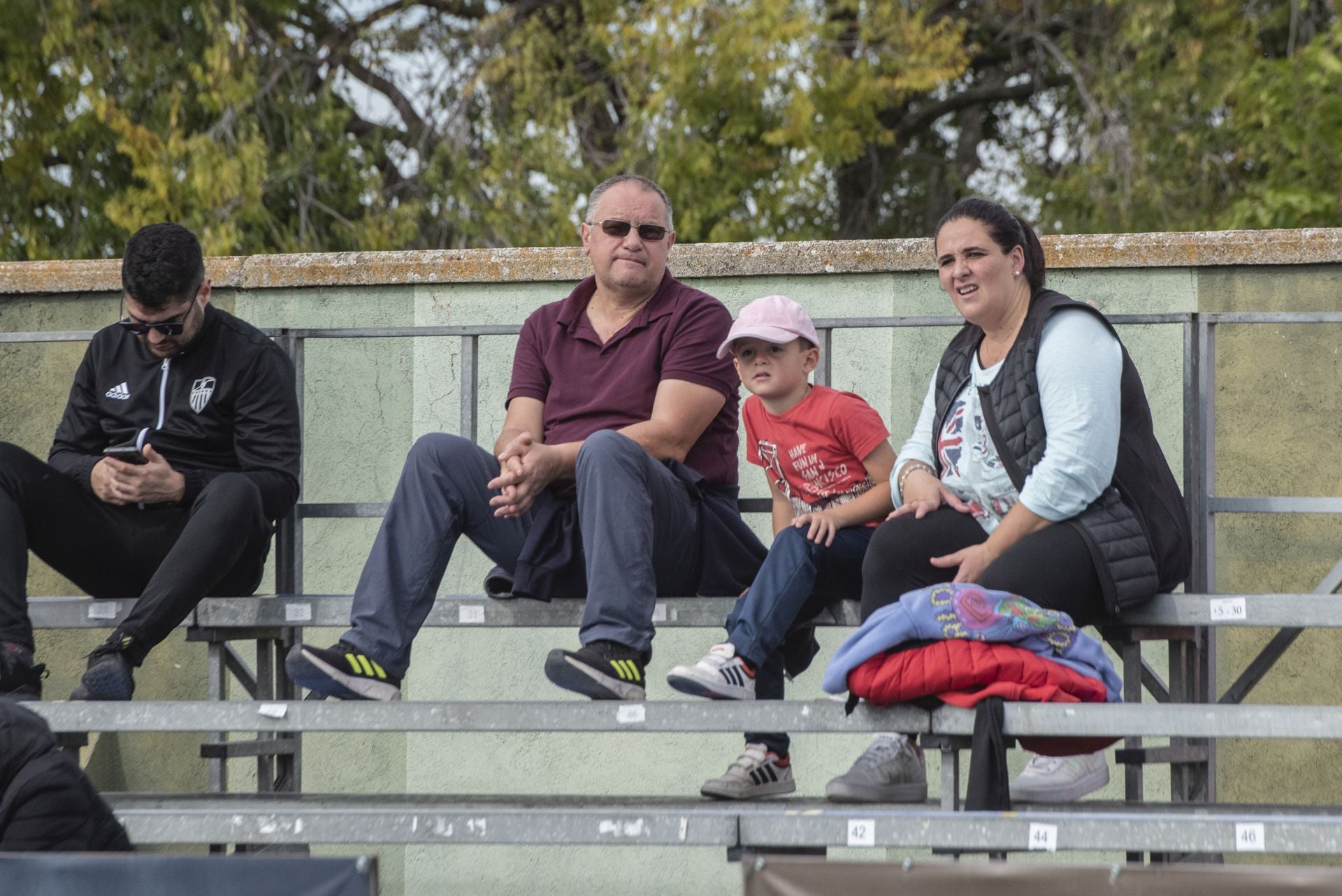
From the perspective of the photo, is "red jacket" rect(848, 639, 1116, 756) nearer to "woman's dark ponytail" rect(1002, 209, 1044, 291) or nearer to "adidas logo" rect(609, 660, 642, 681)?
"adidas logo" rect(609, 660, 642, 681)

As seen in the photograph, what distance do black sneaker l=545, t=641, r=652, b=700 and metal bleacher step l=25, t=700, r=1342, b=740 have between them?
33 mm

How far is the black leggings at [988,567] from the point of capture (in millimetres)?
2965

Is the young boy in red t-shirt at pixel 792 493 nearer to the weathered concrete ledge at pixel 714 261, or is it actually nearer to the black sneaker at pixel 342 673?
the black sneaker at pixel 342 673

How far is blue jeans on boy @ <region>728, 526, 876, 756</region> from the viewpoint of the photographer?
3121 mm

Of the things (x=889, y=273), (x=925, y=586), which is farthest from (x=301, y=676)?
(x=889, y=273)

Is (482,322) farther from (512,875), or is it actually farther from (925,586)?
(925,586)

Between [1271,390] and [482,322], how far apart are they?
2178mm

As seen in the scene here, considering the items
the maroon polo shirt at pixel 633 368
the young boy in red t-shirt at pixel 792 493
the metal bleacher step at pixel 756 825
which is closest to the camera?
the metal bleacher step at pixel 756 825

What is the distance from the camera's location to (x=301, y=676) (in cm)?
313

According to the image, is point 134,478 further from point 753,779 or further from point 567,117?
point 567,117

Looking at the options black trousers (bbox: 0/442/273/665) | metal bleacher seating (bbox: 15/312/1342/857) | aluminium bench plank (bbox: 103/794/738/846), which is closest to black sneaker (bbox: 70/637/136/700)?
black trousers (bbox: 0/442/273/665)

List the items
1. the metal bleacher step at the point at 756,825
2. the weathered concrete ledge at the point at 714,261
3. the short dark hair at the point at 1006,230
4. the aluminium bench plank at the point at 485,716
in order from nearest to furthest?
the metal bleacher step at the point at 756,825 → the aluminium bench plank at the point at 485,716 → the short dark hair at the point at 1006,230 → the weathered concrete ledge at the point at 714,261

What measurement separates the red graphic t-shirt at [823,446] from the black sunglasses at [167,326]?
141 centimetres

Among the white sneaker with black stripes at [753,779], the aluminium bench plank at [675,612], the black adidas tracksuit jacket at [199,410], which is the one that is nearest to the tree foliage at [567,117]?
the black adidas tracksuit jacket at [199,410]
